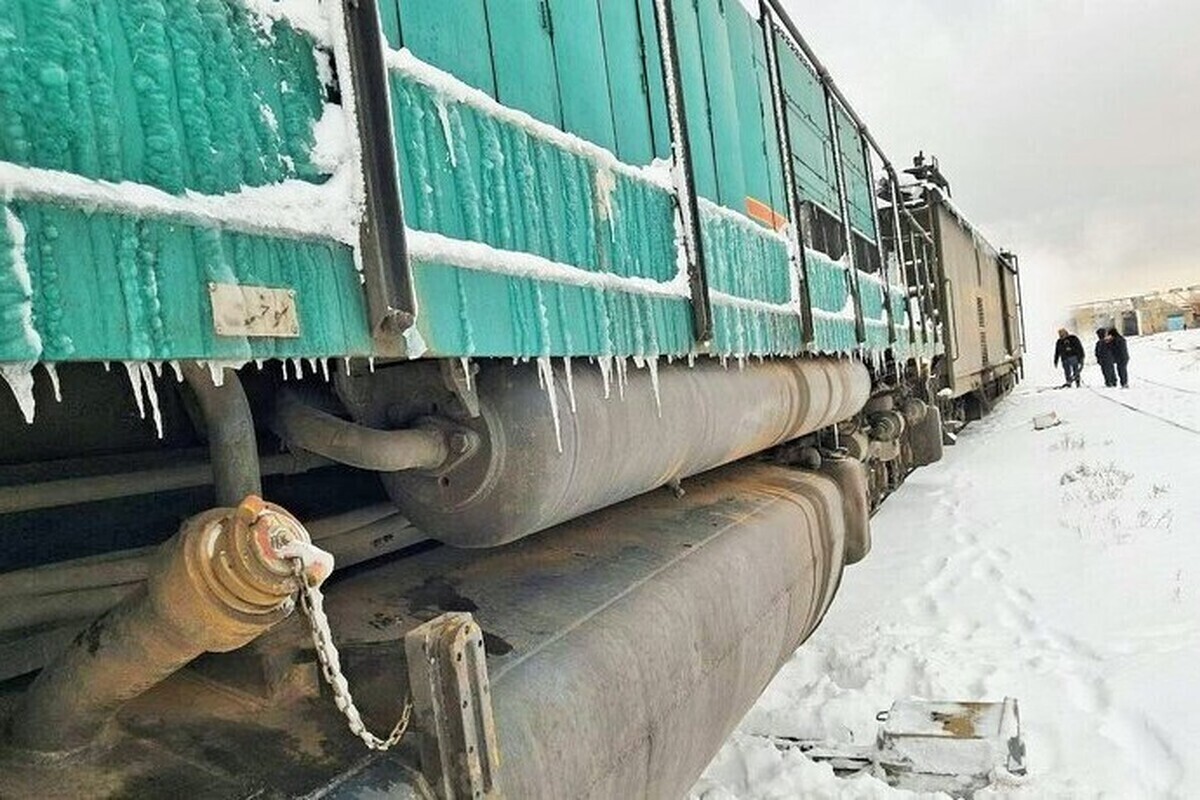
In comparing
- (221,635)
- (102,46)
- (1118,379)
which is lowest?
(1118,379)

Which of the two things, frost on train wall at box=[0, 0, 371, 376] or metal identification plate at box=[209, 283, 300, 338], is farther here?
metal identification plate at box=[209, 283, 300, 338]

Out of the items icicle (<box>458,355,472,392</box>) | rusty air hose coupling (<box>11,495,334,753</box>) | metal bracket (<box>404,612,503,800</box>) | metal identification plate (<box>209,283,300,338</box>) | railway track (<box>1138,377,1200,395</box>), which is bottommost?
railway track (<box>1138,377,1200,395</box>)

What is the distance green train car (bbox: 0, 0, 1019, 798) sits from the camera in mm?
1172

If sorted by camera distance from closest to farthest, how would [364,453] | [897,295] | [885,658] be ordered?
1. [364,453]
2. [885,658]
3. [897,295]

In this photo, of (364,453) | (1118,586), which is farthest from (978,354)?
(364,453)

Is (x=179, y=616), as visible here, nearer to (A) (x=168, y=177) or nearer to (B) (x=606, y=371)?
(A) (x=168, y=177)

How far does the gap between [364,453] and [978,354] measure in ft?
47.9

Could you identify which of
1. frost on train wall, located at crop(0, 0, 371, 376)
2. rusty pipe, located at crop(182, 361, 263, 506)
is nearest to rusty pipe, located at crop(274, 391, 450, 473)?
rusty pipe, located at crop(182, 361, 263, 506)

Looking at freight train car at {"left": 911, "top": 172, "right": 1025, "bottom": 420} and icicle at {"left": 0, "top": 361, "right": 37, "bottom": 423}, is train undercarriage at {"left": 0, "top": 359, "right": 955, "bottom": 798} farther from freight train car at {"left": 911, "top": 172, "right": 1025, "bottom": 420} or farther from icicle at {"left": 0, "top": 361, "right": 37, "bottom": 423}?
freight train car at {"left": 911, "top": 172, "right": 1025, "bottom": 420}

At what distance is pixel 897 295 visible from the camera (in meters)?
8.20

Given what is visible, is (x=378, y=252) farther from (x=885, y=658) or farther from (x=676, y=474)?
(x=885, y=658)

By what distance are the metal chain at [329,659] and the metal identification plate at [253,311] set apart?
1.00 ft

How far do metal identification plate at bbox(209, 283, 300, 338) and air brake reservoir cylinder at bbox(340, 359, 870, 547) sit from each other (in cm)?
65

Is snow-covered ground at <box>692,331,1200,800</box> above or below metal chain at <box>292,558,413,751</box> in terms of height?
below
